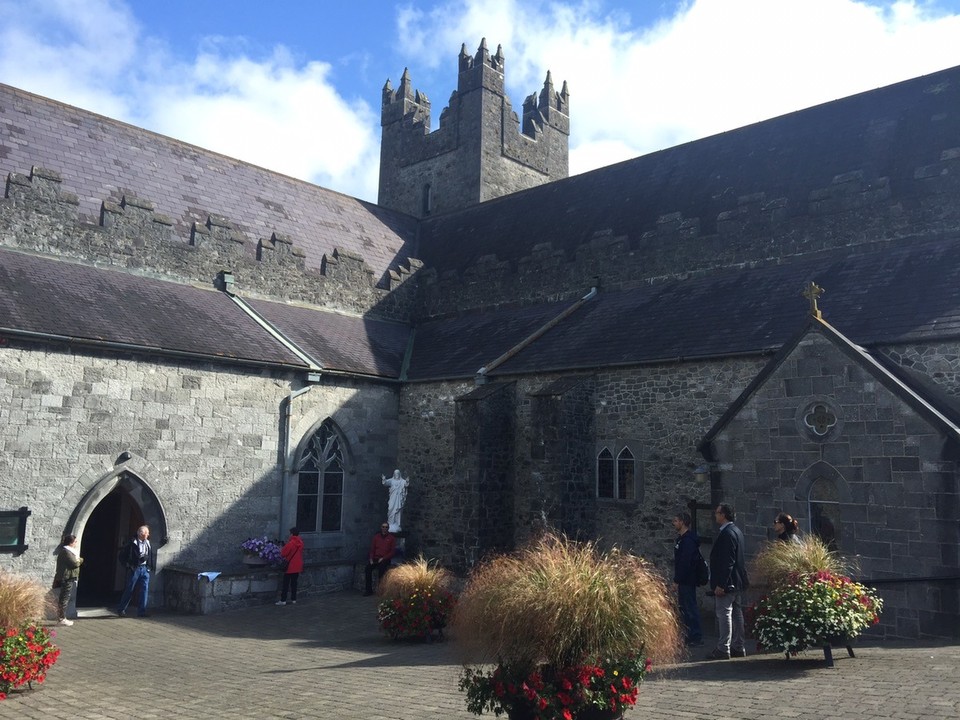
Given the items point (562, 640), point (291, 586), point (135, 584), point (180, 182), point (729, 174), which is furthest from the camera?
point (180, 182)

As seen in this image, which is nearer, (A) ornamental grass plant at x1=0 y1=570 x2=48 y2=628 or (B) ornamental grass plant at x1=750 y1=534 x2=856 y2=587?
(A) ornamental grass plant at x1=0 y1=570 x2=48 y2=628

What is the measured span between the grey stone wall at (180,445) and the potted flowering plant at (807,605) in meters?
11.3

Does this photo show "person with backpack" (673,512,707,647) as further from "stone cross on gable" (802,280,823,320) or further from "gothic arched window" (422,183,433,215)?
"gothic arched window" (422,183,433,215)

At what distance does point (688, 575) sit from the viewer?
10.3m

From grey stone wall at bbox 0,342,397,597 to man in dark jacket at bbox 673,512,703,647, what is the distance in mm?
9761

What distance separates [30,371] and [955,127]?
18.8 metres

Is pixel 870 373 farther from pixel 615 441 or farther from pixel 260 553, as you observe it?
pixel 260 553

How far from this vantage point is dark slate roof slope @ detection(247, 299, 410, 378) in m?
19.4

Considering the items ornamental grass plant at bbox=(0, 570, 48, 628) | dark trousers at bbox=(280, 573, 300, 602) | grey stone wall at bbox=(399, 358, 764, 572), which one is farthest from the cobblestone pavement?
grey stone wall at bbox=(399, 358, 764, 572)

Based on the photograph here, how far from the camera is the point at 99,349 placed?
1532 centimetres

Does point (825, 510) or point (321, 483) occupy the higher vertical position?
point (321, 483)

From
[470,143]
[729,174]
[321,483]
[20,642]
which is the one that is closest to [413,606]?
[20,642]

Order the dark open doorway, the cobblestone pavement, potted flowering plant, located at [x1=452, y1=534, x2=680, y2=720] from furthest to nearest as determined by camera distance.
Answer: the dark open doorway, the cobblestone pavement, potted flowering plant, located at [x1=452, y1=534, x2=680, y2=720]

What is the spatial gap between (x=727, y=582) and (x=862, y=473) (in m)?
3.17
